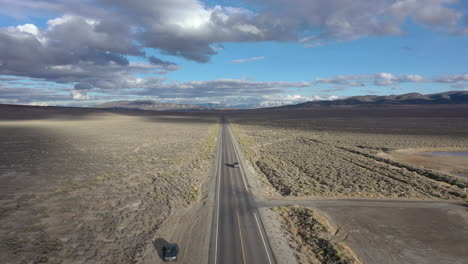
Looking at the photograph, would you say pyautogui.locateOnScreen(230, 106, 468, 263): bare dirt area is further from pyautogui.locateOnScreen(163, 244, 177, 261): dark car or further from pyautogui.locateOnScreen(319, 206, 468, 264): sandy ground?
pyautogui.locateOnScreen(163, 244, 177, 261): dark car

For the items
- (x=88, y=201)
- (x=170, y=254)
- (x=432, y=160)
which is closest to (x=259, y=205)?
(x=170, y=254)

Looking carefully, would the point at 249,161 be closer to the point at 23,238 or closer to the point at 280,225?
the point at 280,225

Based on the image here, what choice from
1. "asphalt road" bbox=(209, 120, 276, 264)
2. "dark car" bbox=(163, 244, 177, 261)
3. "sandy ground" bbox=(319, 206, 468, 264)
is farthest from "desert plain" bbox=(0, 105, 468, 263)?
"asphalt road" bbox=(209, 120, 276, 264)

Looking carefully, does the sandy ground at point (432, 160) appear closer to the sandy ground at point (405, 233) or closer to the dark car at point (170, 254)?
the sandy ground at point (405, 233)

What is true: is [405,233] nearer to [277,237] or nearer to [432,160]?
[277,237]

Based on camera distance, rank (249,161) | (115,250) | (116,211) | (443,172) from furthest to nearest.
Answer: (249,161), (443,172), (116,211), (115,250)

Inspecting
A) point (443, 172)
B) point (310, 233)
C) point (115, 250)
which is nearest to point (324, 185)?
point (310, 233)
